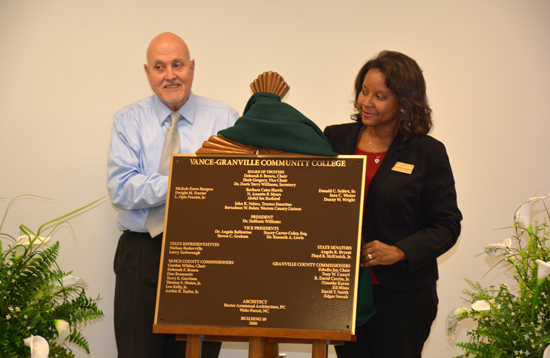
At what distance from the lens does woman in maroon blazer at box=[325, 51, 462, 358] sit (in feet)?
7.79

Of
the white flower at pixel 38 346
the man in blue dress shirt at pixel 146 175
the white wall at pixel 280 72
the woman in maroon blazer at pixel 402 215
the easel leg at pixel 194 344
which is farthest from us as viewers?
the white wall at pixel 280 72

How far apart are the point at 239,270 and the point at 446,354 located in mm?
2306

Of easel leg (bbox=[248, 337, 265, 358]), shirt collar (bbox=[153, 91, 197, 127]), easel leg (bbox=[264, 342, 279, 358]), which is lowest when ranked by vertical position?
easel leg (bbox=[264, 342, 279, 358])

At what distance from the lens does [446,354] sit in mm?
3680

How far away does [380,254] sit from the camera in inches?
90.3

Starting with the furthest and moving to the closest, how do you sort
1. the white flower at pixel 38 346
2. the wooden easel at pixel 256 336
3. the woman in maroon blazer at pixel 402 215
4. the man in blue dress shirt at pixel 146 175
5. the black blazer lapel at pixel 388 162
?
1. the man in blue dress shirt at pixel 146 175
2. the black blazer lapel at pixel 388 162
3. the woman in maroon blazer at pixel 402 215
4. the wooden easel at pixel 256 336
5. the white flower at pixel 38 346

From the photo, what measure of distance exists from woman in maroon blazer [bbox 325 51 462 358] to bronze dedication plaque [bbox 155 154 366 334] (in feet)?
0.87

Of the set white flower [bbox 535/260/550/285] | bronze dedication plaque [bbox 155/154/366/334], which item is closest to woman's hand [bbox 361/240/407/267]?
bronze dedication plaque [bbox 155/154/366/334]

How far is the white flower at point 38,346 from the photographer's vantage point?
1980mm

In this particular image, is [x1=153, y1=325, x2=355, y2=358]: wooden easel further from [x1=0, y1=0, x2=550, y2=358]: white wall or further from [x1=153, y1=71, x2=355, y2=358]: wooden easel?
[x1=0, y1=0, x2=550, y2=358]: white wall

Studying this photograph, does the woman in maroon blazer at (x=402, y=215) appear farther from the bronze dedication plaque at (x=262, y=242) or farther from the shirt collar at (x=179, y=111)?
the shirt collar at (x=179, y=111)

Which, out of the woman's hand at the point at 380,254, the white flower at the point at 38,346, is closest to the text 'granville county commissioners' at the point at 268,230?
the woman's hand at the point at 380,254

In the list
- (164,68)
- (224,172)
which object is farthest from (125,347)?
(164,68)

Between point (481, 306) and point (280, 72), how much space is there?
236 centimetres
